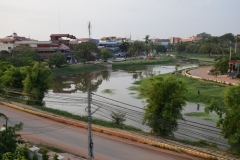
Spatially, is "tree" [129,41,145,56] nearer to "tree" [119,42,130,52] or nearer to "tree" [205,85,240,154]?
"tree" [119,42,130,52]

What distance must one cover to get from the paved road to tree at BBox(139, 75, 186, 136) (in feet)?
5.24

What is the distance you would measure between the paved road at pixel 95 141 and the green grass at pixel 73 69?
114 feet

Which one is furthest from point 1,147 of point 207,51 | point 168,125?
point 207,51

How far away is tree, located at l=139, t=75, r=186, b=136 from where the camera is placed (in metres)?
14.1

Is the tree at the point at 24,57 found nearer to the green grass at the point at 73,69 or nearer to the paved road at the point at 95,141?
the green grass at the point at 73,69

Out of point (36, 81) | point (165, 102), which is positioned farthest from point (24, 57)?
point (165, 102)

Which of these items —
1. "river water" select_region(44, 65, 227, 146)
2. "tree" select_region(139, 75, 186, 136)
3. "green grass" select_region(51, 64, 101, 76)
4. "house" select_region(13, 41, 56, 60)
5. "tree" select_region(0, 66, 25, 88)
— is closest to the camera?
"tree" select_region(139, 75, 186, 136)

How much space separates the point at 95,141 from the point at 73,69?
4392 cm

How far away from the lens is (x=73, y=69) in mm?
57188

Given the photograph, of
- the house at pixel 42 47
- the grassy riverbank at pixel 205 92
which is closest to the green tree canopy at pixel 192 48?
the house at pixel 42 47

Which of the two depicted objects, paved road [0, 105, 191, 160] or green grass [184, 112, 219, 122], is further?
green grass [184, 112, 219, 122]

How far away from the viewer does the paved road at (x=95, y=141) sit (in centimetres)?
1266

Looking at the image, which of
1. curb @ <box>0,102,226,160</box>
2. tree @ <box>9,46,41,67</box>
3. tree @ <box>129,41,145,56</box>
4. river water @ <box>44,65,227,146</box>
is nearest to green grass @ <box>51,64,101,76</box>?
tree @ <box>9,46,41,67</box>

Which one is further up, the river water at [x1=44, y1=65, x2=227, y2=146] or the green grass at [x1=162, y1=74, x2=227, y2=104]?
the green grass at [x1=162, y1=74, x2=227, y2=104]
